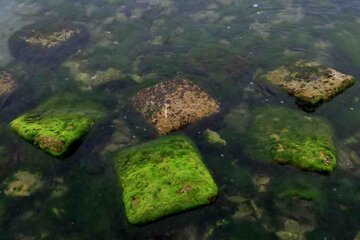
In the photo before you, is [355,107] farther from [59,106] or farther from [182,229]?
[59,106]

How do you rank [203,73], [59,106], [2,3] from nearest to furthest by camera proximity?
[59,106]
[203,73]
[2,3]

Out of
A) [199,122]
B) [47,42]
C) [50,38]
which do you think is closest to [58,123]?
[199,122]

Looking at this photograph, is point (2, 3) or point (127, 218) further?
point (2, 3)

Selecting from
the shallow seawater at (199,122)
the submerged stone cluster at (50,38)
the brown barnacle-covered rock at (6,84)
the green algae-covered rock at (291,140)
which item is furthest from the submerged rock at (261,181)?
the submerged stone cluster at (50,38)

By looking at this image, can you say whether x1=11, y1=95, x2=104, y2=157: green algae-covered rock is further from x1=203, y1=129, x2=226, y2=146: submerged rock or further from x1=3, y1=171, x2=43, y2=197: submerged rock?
x1=203, y1=129, x2=226, y2=146: submerged rock

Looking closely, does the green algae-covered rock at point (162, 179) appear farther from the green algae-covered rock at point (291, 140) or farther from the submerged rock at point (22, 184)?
the submerged rock at point (22, 184)

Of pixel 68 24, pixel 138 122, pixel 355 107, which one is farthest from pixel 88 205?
pixel 68 24

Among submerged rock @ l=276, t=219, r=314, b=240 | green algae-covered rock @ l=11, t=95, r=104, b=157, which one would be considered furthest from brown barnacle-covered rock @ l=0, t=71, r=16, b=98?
submerged rock @ l=276, t=219, r=314, b=240
